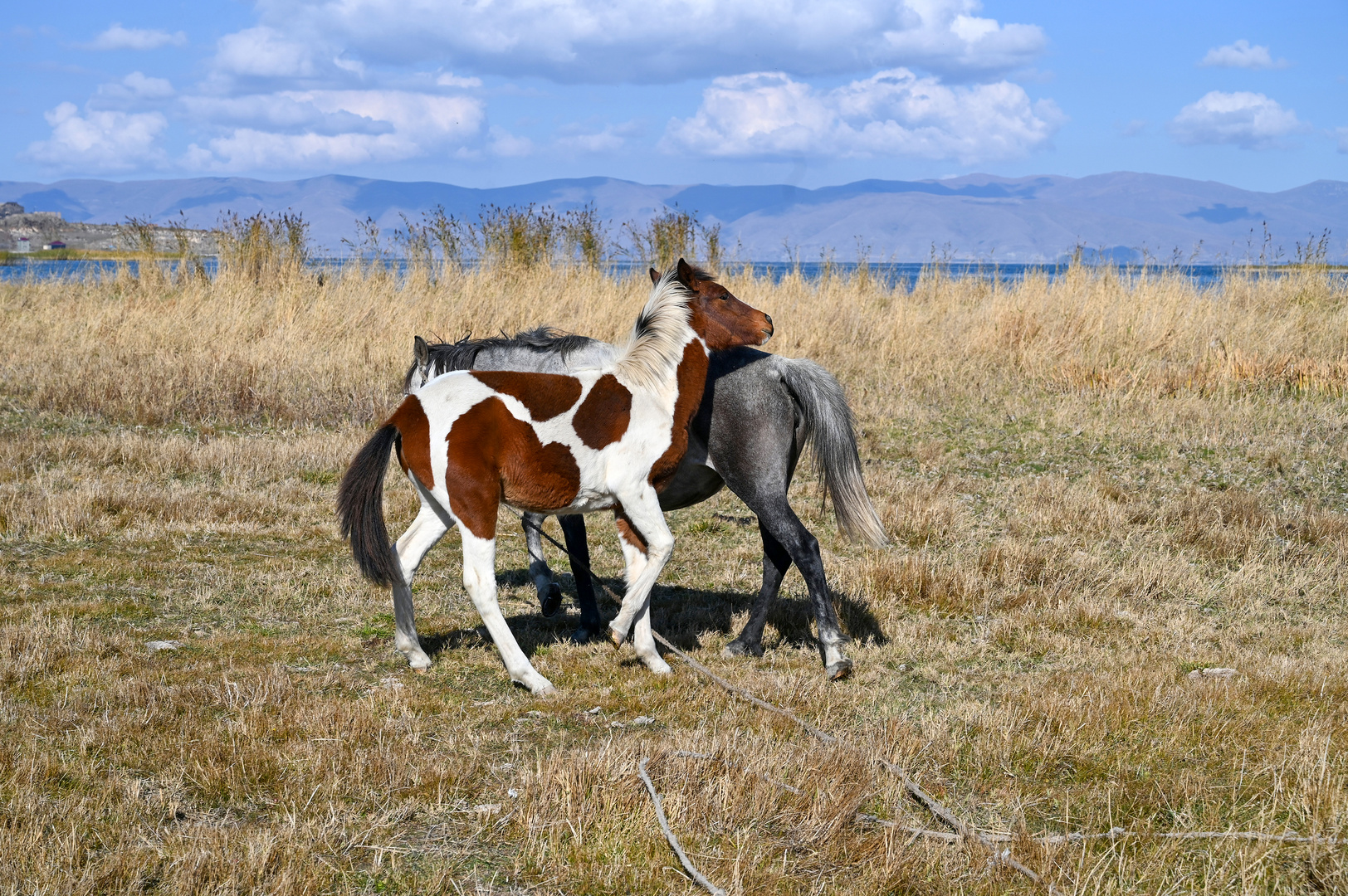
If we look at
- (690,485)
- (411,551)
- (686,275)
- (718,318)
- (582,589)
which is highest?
(686,275)

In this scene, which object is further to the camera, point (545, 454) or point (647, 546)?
point (647, 546)

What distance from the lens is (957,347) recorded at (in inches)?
555

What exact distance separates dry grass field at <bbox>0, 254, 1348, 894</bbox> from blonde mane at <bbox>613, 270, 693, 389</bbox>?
1.49 metres

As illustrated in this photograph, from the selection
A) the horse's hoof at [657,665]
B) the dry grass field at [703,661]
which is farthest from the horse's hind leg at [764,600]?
the horse's hoof at [657,665]

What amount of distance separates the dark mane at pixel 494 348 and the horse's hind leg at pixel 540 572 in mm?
1008

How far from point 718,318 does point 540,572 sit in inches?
81.5

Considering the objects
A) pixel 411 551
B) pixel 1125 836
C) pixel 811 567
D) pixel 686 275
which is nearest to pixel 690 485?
pixel 811 567

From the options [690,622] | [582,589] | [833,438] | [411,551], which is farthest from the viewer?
[690,622]

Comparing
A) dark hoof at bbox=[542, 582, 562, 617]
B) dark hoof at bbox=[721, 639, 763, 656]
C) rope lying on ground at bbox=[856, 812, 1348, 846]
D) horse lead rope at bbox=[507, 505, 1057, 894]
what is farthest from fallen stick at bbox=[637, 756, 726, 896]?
dark hoof at bbox=[542, 582, 562, 617]

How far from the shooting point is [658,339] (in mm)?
4938

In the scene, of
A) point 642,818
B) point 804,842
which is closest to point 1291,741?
point 804,842

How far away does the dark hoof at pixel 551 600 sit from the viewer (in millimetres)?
6047

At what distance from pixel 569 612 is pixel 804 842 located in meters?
3.37

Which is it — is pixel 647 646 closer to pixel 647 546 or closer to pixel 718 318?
pixel 647 546
